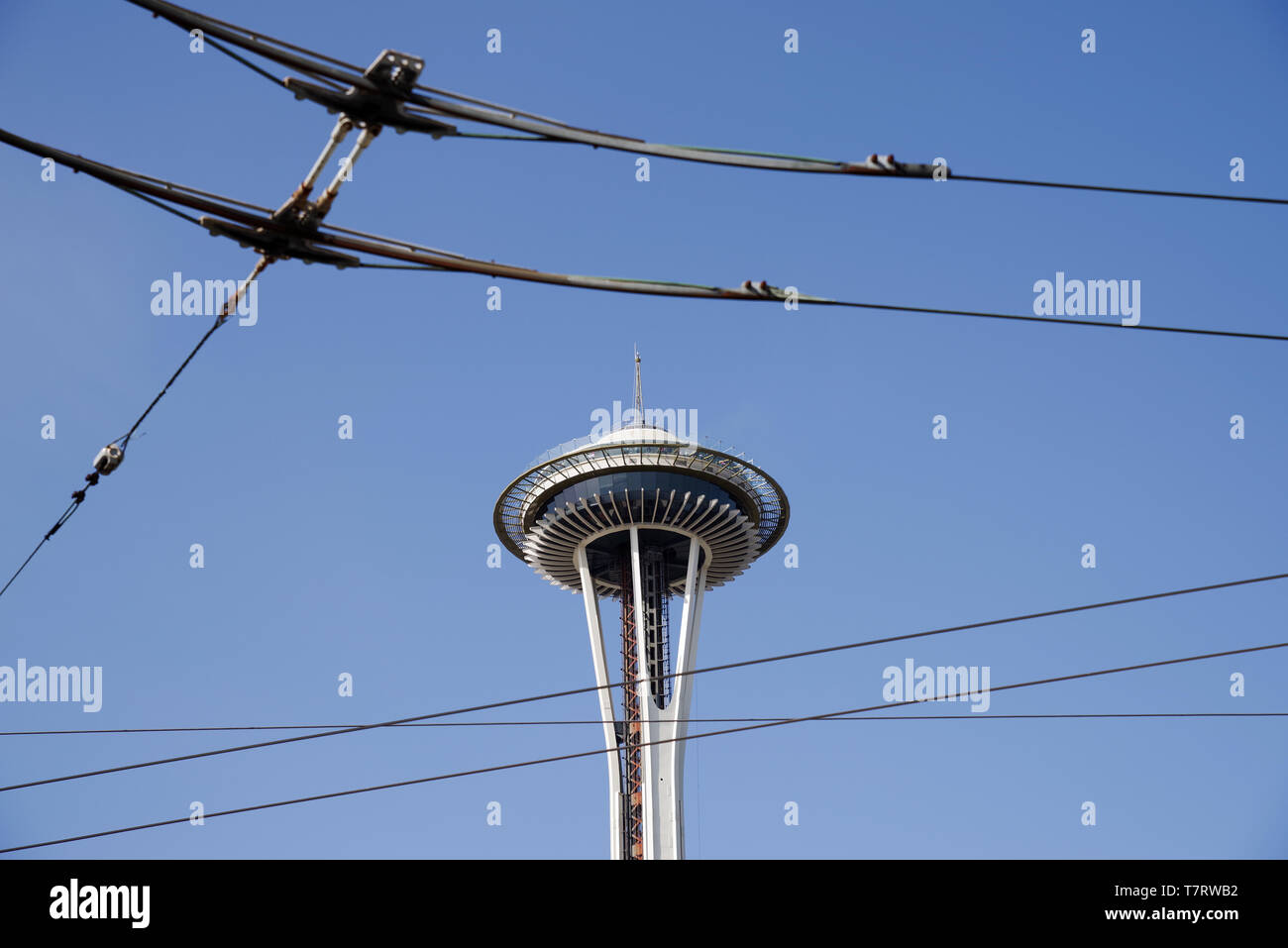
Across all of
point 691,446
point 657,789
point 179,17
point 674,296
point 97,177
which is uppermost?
point 691,446

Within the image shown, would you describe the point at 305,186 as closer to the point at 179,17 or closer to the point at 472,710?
the point at 179,17

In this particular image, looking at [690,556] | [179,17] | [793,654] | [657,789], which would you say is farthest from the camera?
[690,556]

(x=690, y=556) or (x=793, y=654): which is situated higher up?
(x=690, y=556)
